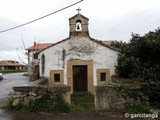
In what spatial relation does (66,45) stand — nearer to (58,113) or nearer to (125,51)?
(125,51)

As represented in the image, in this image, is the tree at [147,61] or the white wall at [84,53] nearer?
the tree at [147,61]

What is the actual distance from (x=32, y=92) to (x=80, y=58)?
855cm

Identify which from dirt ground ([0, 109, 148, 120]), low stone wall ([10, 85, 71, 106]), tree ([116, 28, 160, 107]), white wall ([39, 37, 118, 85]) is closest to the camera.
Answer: dirt ground ([0, 109, 148, 120])

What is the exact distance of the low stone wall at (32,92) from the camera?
27.0 ft

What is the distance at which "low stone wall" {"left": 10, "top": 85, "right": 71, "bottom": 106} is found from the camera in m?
8.23

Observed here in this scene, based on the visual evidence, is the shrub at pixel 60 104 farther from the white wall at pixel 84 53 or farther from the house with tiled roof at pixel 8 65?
the house with tiled roof at pixel 8 65

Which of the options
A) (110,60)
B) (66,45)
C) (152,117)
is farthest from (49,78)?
(152,117)

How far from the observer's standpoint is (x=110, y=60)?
54.3 feet

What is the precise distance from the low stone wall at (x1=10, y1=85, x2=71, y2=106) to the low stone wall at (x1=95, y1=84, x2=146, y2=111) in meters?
1.07

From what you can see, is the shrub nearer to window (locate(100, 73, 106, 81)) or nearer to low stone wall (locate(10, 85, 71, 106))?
low stone wall (locate(10, 85, 71, 106))

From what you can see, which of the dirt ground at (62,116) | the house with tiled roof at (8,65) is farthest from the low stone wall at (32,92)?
the house with tiled roof at (8,65)

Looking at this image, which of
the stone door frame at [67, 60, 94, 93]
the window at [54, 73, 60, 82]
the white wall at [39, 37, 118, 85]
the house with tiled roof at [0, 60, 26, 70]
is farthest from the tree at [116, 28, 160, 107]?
the house with tiled roof at [0, 60, 26, 70]

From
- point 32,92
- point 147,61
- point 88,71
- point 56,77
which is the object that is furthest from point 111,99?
point 56,77

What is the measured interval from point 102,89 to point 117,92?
0.52 meters
